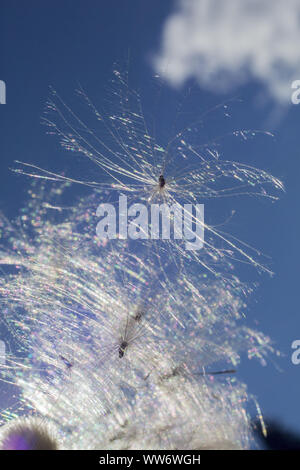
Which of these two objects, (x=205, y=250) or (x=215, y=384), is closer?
(x=215, y=384)

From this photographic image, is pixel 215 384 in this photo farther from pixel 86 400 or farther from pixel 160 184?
pixel 160 184

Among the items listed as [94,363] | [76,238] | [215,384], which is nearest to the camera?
[215,384]
